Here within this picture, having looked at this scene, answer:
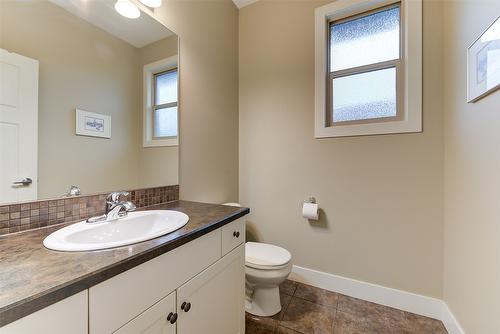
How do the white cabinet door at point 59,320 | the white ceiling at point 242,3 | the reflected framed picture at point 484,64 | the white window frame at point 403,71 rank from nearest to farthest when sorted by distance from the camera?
1. the white cabinet door at point 59,320
2. the reflected framed picture at point 484,64
3. the white window frame at point 403,71
4. the white ceiling at point 242,3

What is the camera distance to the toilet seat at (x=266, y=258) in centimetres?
145

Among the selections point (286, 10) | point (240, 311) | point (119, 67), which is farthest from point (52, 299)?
point (286, 10)

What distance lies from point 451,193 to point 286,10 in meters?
1.99

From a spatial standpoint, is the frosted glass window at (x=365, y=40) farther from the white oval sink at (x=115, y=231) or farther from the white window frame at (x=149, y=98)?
the white oval sink at (x=115, y=231)

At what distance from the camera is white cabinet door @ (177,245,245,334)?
2.77 feet

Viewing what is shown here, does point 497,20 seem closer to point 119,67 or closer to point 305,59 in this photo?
point 305,59

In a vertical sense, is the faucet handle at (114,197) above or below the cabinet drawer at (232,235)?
above

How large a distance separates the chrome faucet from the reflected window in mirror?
484mm

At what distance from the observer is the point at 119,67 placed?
1.19 meters

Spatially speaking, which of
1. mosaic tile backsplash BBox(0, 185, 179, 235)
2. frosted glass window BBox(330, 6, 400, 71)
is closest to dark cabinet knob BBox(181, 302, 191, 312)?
mosaic tile backsplash BBox(0, 185, 179, 235)

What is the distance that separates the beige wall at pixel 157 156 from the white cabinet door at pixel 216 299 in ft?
2.22

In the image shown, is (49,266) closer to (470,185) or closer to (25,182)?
(25,182)

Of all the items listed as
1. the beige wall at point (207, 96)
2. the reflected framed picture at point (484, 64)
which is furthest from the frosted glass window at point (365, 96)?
the beige wall at point (207, 96)

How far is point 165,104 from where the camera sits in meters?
1.43
